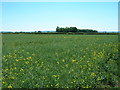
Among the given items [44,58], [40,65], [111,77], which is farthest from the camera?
[44,58]

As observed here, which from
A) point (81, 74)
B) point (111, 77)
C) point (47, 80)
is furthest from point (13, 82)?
point (111, 77)

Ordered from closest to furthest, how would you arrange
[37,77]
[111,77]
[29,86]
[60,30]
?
[29,86] < [37,77] < [111,77] < [60,30]

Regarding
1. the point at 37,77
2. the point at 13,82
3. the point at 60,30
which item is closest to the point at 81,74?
the point at 37,77

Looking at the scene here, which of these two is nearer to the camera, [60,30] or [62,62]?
[62,62]

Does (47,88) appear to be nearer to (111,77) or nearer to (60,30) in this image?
(111,77)

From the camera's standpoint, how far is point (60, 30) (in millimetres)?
73750

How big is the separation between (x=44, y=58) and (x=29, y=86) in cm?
400

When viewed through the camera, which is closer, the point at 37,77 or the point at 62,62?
the point at 37,77

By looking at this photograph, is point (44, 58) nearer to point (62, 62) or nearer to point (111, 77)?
point (62, 62)

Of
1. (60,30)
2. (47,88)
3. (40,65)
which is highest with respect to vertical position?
(60,30)

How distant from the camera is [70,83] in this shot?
276 inches

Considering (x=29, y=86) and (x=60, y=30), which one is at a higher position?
(x=60, y=30)

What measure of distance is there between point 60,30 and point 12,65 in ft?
214

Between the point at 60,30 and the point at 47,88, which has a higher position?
the point at 60,30
